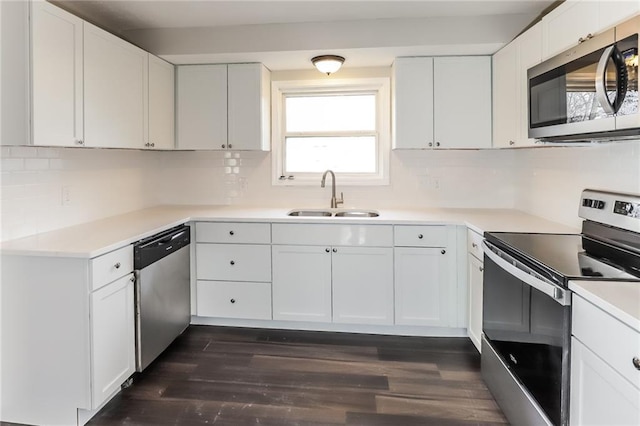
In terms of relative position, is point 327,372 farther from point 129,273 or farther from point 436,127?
point 436,127

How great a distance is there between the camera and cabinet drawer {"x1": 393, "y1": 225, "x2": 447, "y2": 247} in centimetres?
301

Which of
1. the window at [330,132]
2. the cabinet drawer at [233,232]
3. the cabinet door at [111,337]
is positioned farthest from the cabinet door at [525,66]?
the cabinet door at [111,337]

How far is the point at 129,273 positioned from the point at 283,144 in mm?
1908

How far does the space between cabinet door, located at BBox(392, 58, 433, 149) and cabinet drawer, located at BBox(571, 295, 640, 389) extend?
6.62 feet

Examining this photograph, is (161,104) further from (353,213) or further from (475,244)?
(475,244)

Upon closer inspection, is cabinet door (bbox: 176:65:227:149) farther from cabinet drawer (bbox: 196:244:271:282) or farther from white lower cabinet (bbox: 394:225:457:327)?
white lower cabinet (bbox: 394:225:457:327)

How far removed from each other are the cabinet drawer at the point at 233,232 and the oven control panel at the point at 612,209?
6.63ft

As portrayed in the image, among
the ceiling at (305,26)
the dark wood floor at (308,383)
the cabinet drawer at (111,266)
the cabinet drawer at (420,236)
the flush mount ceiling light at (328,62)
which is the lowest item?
the dark wood floor at (308,383)

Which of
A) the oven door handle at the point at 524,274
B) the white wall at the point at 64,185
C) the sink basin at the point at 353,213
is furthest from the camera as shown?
the sink basin at the point at 353,213

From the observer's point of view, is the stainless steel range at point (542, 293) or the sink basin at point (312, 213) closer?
the stainless steel range at point (542, 293)

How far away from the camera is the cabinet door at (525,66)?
2504 mm

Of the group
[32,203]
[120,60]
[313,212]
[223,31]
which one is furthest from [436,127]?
[32,203]

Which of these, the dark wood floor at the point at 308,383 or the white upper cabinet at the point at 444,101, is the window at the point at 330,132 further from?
the dark wood floor at the point at 308,383

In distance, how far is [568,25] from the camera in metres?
2.15
